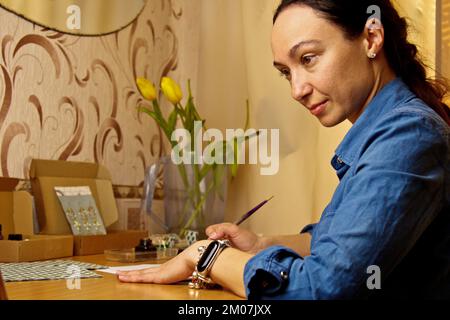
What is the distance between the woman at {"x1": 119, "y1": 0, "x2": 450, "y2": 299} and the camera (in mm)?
691

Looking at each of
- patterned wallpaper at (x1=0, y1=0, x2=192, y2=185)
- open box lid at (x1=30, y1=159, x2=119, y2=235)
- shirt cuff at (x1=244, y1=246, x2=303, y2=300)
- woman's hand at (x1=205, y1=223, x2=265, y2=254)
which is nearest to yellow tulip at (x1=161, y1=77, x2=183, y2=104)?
patterned wallpaper at (x1=0, y1=0, x2=192, y2=185)

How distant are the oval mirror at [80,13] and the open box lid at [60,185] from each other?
1.27 feet

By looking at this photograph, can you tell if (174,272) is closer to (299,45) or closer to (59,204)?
(299,45)

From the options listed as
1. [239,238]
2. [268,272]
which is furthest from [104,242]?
[268,272]

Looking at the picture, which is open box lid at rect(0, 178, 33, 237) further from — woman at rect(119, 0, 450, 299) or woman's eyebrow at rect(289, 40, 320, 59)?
woman's eyebrow at rect(289, 40, 320, 59)

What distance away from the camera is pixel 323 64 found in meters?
0.89

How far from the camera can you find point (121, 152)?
1815mm

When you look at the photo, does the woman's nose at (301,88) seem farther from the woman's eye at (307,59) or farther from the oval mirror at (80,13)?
the oval mirror at (80,13)

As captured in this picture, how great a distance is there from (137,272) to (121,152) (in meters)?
0.87

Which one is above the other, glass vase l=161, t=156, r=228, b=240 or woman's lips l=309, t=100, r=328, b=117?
woman's lips l=309, t=100, r=328, b=117

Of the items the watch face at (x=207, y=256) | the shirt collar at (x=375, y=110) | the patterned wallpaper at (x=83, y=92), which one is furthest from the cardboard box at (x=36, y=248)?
the shirt collar at (x=375, y=110)

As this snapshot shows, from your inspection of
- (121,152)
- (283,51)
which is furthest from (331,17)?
(121,152)

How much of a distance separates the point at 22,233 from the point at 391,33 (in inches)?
38.1
